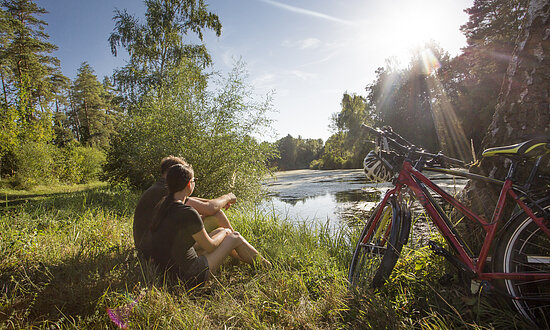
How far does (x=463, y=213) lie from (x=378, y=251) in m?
0.66

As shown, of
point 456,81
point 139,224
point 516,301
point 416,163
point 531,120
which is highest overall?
point 456,81

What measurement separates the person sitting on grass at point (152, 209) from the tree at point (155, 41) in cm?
1207

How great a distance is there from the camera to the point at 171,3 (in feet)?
44.7

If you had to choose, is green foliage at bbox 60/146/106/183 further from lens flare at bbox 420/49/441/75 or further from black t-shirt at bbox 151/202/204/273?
lens flare at bbox 420/49/441/75

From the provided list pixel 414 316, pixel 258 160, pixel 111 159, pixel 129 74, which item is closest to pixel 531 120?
pixel 414 316

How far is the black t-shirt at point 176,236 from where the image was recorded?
2457 mm

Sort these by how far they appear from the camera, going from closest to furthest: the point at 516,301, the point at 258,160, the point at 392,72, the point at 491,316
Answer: the point at 516,301
the point at 491,316
the point at 258,160
the point at 392,72

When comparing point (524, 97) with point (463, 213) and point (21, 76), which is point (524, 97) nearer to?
point (463, 213)

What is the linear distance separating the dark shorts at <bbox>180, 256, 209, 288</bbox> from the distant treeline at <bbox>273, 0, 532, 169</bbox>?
212 inches

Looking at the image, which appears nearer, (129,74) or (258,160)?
(258,160)

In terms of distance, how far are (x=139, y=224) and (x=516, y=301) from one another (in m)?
3.07

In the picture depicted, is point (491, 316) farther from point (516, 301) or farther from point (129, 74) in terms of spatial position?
point (129, 74)

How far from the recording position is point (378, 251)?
216cm

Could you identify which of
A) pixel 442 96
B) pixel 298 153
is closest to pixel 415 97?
pixel 442 96
